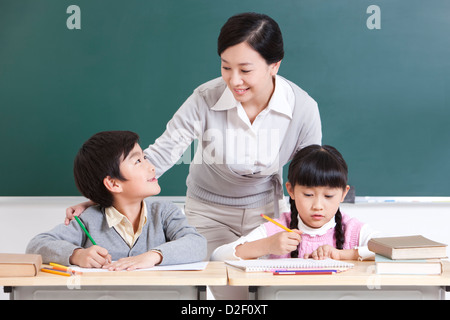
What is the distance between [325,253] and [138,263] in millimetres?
591

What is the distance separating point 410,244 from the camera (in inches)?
60.6

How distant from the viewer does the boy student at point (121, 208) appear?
1814mm

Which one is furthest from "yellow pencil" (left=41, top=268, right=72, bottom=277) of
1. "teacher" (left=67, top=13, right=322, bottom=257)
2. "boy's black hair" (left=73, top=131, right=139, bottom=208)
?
"teacher" (left=67, top=13, right=322, bottom=257)

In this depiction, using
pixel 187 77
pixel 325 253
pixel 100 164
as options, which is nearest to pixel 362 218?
pixel 187 77

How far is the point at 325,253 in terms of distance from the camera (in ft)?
5.75

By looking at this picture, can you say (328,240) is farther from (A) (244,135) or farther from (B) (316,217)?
(A) (244,135)

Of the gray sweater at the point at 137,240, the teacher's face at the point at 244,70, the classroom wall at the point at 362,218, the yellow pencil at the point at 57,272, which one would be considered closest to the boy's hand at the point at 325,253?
the gray sweater at the point at 137,240

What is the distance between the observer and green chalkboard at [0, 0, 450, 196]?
10.4ft

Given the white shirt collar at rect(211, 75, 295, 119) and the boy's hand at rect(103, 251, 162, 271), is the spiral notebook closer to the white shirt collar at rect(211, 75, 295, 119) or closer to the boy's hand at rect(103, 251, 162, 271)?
the boy's hand at rect(103, 251, 162, 271)

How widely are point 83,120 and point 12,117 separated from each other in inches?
16.4

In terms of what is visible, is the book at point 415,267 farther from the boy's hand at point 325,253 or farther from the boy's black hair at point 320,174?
the boy's black hair at point 320,174

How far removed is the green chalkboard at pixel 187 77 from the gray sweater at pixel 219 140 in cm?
100

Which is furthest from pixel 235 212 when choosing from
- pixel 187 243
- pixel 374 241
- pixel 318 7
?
pixel 318 7

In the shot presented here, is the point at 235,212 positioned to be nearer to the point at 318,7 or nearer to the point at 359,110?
the point at 359,110
